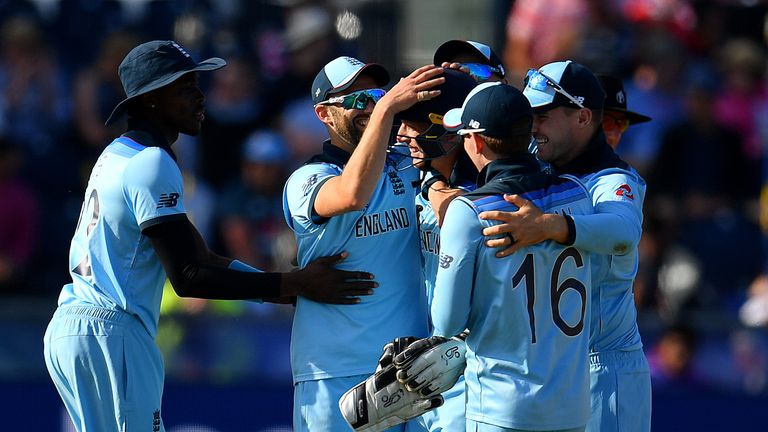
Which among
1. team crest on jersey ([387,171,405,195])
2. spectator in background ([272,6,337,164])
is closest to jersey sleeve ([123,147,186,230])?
team crest on jersey ([387,171,405,195])

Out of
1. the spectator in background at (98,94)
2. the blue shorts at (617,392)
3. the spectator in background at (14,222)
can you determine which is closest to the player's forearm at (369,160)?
the blue shorts at (617,392)

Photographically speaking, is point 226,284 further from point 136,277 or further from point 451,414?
point 451,414

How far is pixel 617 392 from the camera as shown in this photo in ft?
16.0

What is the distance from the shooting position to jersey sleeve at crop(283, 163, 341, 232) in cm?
462

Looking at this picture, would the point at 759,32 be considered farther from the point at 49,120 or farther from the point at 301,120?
the point at 49,120

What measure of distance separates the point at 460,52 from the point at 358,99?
87 cm

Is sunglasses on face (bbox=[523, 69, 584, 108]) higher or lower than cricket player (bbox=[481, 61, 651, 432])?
higher

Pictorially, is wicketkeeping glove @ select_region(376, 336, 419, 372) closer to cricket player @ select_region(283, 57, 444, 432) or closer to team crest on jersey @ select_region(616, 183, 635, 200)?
cricket player @ select_region(283, 57, 444, 432)

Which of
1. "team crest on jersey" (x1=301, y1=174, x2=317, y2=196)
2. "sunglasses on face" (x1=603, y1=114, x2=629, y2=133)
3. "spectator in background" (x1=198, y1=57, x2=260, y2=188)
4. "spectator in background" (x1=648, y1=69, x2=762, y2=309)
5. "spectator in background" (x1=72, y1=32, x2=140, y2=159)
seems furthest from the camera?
"spectator in background" (x1=72, y1=32, x2=140, y2=159)

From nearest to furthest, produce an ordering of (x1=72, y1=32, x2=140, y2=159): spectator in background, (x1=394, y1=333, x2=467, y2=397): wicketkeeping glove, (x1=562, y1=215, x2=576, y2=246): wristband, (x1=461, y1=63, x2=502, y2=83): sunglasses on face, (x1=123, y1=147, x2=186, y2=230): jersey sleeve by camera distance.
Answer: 1. (x1=562, y1=215, x2=576, y2=246): wristband
2. (x1=394, y1=333, x2=467, y2=397): wicketkeeping glove
3. (x1=123, y1=147, x2=186, y2=230): jersey sleeve
4. (x1=461, y1=63, x2=502, y2=83): sunglasses on face
5. (x1=72, y1=32, x2=140, y2=159): spectator in background

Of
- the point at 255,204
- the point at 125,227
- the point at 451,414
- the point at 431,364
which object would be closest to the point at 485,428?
the point at 431,364

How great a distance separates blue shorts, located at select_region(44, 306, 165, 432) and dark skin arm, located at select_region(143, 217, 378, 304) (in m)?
0.28

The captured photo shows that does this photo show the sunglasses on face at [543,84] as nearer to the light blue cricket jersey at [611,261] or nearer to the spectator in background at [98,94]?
the light blue cricket jersey at [611,261]

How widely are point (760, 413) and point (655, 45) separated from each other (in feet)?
10.6
